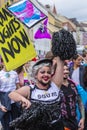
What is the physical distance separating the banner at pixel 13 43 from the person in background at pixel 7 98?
164 cm

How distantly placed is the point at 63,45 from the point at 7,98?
2.75m

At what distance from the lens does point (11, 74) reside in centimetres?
712

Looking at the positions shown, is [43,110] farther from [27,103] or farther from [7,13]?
[7,13]

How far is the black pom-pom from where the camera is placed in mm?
4461

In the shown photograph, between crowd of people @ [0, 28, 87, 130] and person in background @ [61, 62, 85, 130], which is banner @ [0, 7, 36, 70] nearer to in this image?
crowd of people @ [0, 28, 87, 130]

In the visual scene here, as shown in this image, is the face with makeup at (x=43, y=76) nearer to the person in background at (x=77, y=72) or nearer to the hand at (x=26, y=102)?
the hand at (x=26, y=102)

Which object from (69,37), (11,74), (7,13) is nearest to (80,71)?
(11,74)

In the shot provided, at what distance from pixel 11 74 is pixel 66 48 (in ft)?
9.08

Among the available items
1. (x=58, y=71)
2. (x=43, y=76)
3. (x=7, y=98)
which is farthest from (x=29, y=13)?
(x=43, y=76)

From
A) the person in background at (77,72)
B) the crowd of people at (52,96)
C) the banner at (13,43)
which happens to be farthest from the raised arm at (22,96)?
the person in background at (77,72)

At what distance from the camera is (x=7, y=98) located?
7016 millimetres

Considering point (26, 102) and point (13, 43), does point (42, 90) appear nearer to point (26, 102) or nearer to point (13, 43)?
point (26, 102)

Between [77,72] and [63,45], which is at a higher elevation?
[63,45]

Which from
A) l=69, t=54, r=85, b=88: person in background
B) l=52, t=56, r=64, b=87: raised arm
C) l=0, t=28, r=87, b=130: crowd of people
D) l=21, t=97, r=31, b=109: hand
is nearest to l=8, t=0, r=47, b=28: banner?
l=69, t=54, r=85, b=88: person in background
